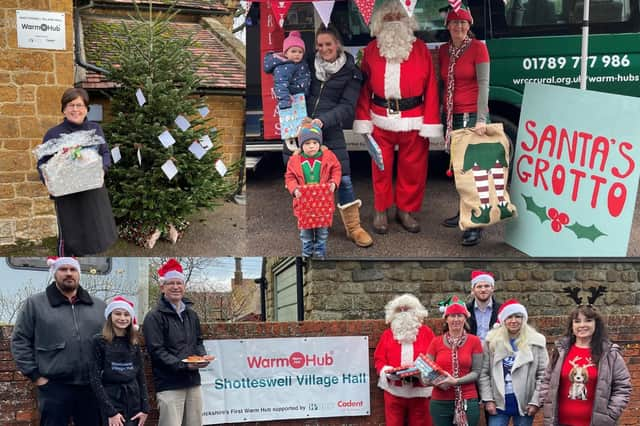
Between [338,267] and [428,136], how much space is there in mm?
1680

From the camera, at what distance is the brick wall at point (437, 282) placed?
7852mm

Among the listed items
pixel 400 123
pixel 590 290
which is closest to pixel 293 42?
pixel 400 123

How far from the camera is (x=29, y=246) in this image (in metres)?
7.67

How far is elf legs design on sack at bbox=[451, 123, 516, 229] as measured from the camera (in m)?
6.80

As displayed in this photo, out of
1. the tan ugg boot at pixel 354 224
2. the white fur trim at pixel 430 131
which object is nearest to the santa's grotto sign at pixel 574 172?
the white fur trim at pixel 430 131

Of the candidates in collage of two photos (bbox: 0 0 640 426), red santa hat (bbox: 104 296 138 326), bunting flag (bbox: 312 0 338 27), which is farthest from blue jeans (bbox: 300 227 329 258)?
red santa hat (bbox: 104 296 138 326)

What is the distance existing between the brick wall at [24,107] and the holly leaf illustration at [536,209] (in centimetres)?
423

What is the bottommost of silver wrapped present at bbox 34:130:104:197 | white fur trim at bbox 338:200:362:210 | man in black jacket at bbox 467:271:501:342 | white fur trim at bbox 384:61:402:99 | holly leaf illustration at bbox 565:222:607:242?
man in black jacket at bbox 467:271:501:342

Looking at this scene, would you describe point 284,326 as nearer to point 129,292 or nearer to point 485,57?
point 129,292

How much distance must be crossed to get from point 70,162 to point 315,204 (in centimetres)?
191

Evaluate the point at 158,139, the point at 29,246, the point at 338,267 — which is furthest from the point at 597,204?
the point at 29,246

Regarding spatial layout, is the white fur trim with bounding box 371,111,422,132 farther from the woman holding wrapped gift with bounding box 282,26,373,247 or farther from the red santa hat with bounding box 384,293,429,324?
the red santa hat with bounding box 384,293,429,324

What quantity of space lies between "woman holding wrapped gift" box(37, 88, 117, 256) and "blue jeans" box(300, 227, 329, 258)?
1.57m

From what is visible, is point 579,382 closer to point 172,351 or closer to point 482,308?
point 482,308
